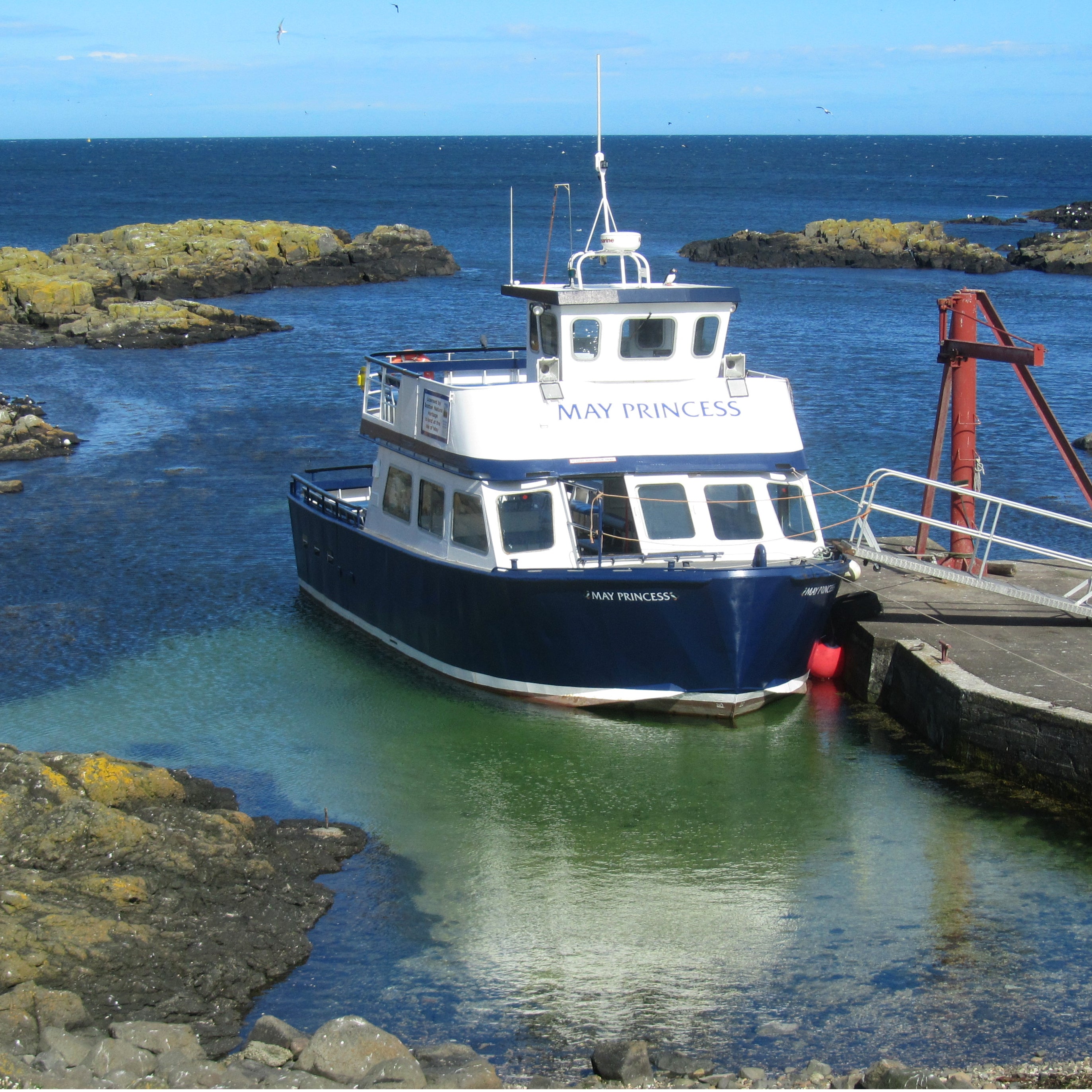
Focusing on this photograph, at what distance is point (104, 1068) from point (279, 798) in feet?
17.2

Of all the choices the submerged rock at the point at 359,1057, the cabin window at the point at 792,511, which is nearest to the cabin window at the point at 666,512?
the cabin window at the point at 792,511

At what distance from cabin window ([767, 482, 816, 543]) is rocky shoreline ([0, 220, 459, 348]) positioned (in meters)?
32.7

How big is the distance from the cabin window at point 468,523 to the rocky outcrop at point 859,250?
187 feet

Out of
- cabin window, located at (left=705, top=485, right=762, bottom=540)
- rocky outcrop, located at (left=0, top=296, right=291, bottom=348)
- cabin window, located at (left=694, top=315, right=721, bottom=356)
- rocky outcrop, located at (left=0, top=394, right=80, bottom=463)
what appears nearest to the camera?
cabin window, located at (left=705, top=485, right=762, bottom=540)

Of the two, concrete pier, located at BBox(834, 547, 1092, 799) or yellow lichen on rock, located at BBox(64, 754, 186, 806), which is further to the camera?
concrete pier, located at BBox(834, 547, 1092, 799)

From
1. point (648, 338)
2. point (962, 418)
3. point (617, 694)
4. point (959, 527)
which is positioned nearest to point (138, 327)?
point (648, 338)

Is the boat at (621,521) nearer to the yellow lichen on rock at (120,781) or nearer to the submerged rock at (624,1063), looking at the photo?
the yellow lichen on rock at (120,781)

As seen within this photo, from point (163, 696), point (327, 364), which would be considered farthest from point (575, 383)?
point (327, 364)

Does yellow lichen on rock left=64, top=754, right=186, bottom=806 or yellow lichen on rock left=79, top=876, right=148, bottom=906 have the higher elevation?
yellow lichen on rock left=64, top=754, right=186, bottom=806

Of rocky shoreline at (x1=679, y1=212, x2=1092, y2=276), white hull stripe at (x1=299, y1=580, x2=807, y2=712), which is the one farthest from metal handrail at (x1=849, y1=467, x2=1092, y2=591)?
rocky shoreline at (x1=679, y1=212, x2=1092, y2=276)

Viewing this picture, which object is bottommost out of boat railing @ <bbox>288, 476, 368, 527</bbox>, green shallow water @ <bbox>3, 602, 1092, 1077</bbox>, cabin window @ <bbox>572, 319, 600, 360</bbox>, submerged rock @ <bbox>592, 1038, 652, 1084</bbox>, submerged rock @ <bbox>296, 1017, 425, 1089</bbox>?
green shallow water @ <bbox>3, 602, 1092, 1077</bbox>

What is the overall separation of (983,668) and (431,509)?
Result: 629 centimetres

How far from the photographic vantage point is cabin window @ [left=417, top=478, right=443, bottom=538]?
1489cm

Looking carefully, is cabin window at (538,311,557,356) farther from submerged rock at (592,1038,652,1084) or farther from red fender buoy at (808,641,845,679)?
submerged rock at (592,1038,652,1084)
